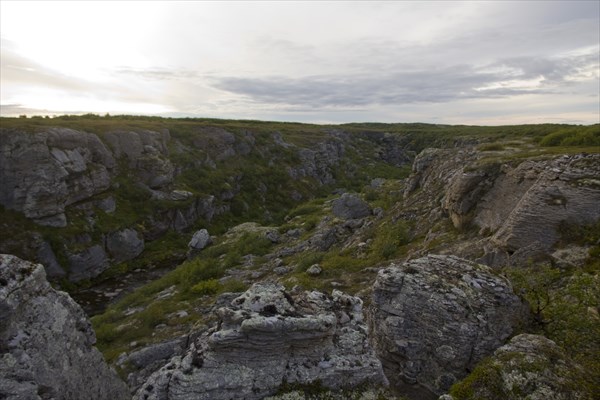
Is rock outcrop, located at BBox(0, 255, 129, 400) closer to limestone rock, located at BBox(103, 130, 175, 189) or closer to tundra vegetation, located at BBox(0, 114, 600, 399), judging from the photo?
tundra vegetation, located at BBox(0, 114, 600, 399)

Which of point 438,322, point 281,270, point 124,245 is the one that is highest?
point 438,322

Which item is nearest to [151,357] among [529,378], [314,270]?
[314,270]

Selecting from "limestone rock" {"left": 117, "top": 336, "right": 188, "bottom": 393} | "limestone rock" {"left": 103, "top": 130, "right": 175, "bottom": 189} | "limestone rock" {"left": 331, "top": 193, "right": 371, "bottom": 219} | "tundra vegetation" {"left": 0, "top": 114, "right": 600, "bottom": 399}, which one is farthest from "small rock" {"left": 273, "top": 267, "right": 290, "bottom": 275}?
"limestone rock" {"left": 103, "top": 130, "right": 175, "bottom": 189}

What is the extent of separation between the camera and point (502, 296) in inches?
461

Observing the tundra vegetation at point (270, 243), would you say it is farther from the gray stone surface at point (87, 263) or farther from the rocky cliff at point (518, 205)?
the gray stone surface at point (87, 263)

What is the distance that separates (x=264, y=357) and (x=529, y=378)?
5.78 metres

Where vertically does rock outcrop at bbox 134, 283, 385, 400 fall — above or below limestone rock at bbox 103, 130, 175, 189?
below

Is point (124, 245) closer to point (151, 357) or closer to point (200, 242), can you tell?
point (200, 242)

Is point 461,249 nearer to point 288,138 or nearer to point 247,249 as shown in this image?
point 247,249

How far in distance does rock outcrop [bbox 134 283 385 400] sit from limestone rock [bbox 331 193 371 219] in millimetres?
29873

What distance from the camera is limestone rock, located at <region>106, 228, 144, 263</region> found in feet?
150

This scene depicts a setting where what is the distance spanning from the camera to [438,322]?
11.6 m

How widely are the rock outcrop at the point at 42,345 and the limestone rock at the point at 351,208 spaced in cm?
3109

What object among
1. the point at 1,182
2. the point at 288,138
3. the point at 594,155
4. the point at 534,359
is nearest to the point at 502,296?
the point at 534,359
